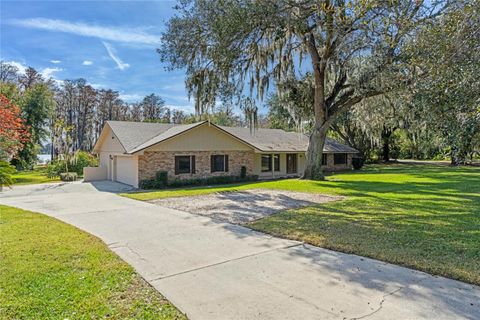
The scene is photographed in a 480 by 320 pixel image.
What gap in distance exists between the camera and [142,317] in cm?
301

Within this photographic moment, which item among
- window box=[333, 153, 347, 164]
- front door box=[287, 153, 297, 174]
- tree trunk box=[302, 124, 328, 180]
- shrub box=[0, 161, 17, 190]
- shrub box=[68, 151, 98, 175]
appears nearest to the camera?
shrub box=[0, 161, 17, 190]

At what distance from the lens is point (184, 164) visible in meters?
16.9

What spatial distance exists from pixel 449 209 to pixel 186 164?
39.9 ft

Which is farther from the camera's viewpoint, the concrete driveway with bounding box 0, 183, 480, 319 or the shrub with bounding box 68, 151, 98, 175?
the shrub with bounding box 68, 151, 98, 175

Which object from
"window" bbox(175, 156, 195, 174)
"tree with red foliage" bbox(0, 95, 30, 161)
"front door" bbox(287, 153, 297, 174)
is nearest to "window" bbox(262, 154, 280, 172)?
"front door" bbox(287, 153, 297, 174)

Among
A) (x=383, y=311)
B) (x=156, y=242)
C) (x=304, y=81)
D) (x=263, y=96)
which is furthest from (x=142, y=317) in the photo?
(x=304, y=81)

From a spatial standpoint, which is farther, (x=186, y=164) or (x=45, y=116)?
(x=45, y=116)

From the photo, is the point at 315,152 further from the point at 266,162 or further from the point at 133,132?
the point at 133,132

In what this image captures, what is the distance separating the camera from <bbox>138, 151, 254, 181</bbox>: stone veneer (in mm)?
15602

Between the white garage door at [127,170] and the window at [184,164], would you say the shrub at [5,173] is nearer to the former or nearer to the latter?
the white garage door at [127,170]

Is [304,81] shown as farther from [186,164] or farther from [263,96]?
[186,164]

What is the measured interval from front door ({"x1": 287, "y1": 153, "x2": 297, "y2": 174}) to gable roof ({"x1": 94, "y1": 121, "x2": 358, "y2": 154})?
27.2 inches

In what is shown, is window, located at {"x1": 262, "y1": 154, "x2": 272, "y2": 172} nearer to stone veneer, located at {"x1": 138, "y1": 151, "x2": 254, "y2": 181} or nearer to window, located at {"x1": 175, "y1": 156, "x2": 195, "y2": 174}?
stone veneer, located at {"x1": 138, "y1": 151, "x2": 254, "y2": 181}

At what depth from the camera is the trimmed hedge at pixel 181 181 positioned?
15.4m
